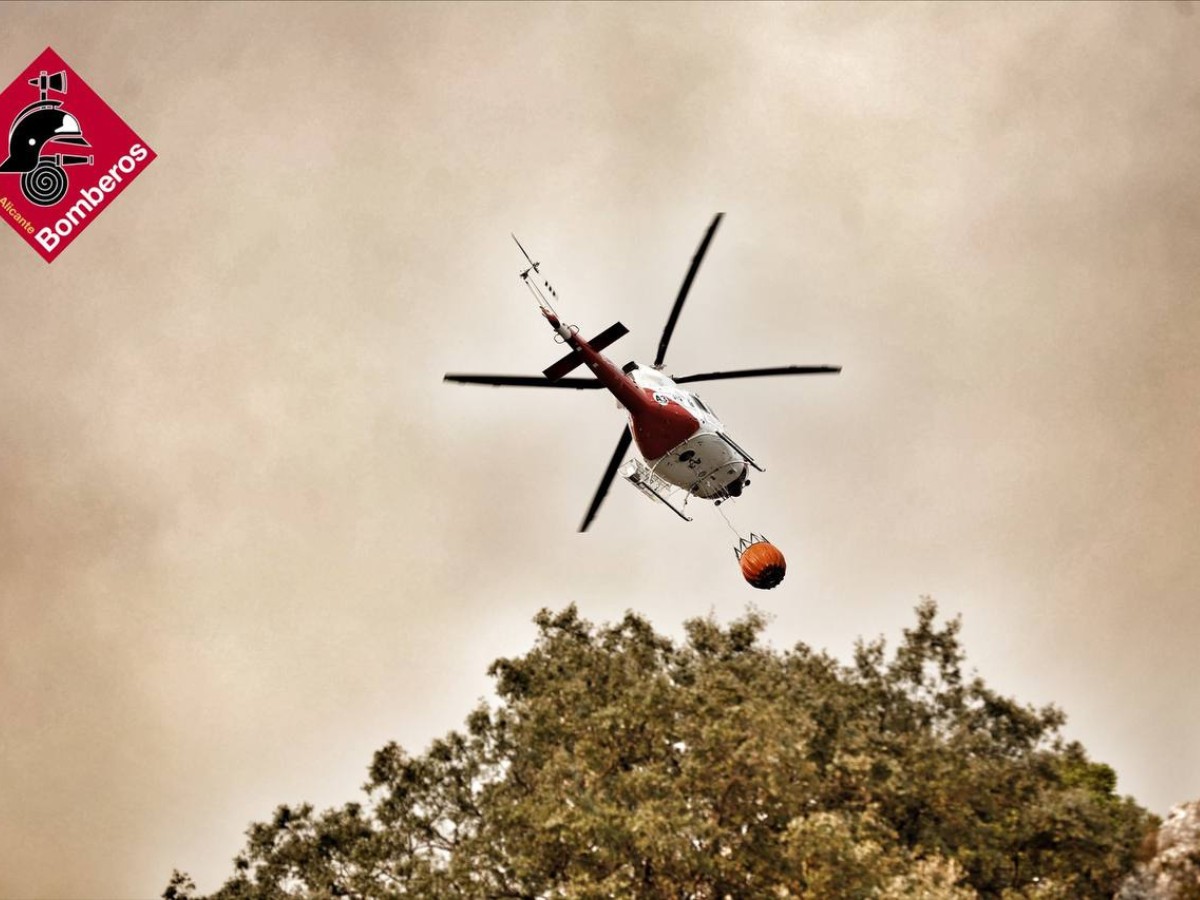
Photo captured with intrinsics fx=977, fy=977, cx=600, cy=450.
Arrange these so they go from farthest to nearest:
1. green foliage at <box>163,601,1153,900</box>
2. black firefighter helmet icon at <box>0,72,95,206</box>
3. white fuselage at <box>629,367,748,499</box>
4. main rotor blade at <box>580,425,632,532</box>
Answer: black firefighter helmet icon at <box>0,72,95,206</box> → main rotor blade at <box>580,425,632,532</box> → white fuselage at <box>629,367,748,499</box> → green foliage at <box>163,601,1153,900</box>

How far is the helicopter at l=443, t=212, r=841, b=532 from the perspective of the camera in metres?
25.8

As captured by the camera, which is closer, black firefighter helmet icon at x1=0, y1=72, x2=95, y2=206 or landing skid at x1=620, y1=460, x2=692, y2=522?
landing skid at x1=620, y1=460, x2=692, y2=522

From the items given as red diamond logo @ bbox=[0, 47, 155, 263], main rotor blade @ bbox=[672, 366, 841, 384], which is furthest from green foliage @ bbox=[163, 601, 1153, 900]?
red diamond logo @ bbox=[0, 47, 155, 263]

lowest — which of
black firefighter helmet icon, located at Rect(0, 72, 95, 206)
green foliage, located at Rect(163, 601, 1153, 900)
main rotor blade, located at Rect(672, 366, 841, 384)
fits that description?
green foliage, located at Rect(163, 601, 1153, 900)

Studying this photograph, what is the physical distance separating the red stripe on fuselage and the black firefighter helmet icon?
945 inches

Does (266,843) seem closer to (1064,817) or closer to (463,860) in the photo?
(463,860)

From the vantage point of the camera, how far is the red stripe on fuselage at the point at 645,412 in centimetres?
2589

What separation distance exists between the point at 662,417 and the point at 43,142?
91.6 feet

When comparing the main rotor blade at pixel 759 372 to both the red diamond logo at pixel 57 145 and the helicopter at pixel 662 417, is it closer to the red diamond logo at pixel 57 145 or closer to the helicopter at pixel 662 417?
the helicopter at pixel 662 417

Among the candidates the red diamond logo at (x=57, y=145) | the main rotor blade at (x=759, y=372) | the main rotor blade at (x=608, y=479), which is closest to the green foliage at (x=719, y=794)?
the main rotor blade at (x=608, y=479)

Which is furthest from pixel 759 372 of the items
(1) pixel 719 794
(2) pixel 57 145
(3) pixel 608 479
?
(2) pixel 57 145

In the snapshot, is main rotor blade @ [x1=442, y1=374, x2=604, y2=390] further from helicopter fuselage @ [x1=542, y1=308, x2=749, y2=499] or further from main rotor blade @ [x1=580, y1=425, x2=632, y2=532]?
main rotor blade @ [x1=580, y1=425, x2=632, y2=532]

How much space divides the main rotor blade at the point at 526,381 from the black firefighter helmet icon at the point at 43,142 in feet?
70.5

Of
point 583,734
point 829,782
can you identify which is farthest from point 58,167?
point 829,782
